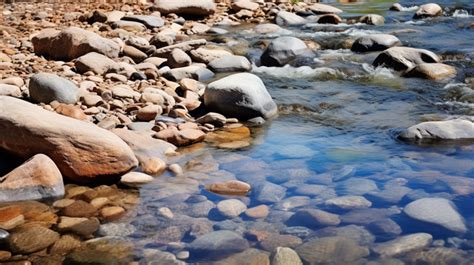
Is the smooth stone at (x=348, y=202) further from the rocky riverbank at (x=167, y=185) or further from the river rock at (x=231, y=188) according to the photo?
the river rock at (x=231, y=188)

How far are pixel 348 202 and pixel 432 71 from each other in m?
3.84

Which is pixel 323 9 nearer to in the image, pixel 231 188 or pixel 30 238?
pixel 231 188

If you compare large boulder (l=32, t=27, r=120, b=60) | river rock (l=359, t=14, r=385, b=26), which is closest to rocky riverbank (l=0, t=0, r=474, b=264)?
large boulder (l=32, t=27, r=120, b=60)

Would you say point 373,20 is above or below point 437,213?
below

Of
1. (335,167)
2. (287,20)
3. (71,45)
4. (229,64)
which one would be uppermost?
(71,45)

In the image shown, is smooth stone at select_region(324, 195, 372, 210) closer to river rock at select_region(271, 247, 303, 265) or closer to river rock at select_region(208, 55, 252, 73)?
river rock at select_region(271, 247, 303, 265)

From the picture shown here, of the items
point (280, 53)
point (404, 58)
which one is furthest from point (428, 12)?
point (280, 53)

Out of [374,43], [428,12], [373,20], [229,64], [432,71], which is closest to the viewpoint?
[432,71]

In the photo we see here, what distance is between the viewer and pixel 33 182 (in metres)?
3.55

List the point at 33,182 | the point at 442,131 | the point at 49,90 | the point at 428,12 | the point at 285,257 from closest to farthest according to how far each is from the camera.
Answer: the point at 285,257, the point at 33,182, the point at 442,131, the point at 49,90, the point at 428,12

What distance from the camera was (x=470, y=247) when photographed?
9.36 ft

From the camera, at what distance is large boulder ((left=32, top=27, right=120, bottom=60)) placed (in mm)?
7059

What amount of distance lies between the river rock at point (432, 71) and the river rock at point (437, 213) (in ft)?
11.9

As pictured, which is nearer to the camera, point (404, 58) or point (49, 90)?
point (49, 90)
